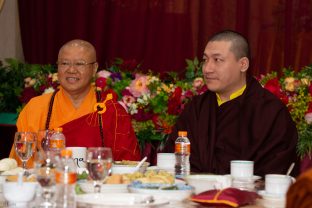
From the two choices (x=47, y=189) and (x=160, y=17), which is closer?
(x=47, y=189)

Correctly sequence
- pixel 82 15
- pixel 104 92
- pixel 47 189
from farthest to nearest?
pixel 82 15 < pixel 104 92 < pixel 47 189

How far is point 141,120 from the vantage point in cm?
410

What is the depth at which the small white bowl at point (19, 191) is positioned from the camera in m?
1.73

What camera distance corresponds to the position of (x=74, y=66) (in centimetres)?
375

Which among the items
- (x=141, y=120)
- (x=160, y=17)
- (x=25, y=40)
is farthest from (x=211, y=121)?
(x=25, y=40)

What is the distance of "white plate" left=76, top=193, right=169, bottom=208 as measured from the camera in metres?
1.79

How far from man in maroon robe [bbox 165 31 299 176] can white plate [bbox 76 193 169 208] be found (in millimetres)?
1272

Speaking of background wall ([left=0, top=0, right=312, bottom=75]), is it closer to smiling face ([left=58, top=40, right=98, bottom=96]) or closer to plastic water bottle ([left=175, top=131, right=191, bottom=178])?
smiling face ([left=58, top=40, right=98, bottom=96])

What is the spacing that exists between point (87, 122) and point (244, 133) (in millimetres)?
939

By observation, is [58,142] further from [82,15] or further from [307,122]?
[82,15]

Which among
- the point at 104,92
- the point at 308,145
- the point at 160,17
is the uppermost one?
the point at 160,17

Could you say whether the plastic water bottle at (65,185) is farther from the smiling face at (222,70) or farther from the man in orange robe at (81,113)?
the man in orange robe at (81,113)

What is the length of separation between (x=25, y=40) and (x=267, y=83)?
311 cm

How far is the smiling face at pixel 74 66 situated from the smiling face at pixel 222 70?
75 cm
